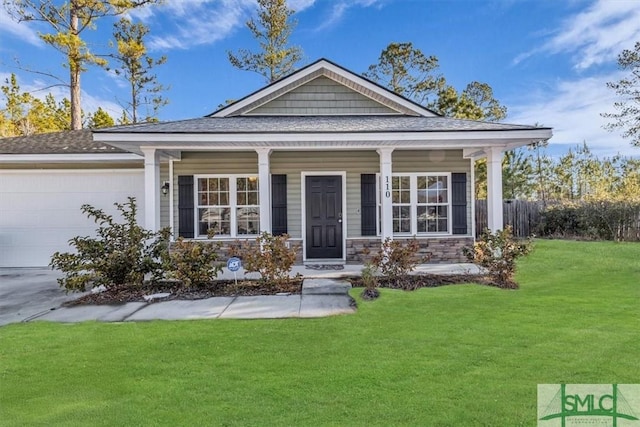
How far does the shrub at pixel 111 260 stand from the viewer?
6.45 meters

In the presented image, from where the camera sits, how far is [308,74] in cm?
991

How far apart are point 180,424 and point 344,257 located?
7.03 metres

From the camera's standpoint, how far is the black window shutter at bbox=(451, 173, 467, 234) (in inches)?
380

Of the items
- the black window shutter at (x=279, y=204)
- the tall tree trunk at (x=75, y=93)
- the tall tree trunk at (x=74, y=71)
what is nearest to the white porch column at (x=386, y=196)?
the black window shutter at (x=279, y=204)

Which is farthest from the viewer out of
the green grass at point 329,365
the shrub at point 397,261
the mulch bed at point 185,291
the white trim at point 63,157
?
the white trim at point 63,157

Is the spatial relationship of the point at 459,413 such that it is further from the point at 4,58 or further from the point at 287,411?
the point at 4,58

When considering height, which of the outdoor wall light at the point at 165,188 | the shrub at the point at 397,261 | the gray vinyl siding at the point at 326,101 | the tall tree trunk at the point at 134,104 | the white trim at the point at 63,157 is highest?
the tall tree trunk at the point at 134,104

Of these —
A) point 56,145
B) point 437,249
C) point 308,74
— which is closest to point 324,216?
point 437,249

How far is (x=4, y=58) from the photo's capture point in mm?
15312

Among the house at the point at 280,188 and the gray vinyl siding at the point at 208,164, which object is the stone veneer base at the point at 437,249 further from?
the gray vinyl siding at the point at 208,164

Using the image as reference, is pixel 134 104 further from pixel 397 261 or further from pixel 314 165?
pixel 397 261

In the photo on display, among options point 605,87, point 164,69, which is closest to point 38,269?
point 164,69

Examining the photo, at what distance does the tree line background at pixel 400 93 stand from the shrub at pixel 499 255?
367 inches

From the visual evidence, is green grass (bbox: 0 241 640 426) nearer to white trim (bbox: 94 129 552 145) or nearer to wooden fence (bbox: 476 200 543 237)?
white trim (bbox: 94 129 552 145)
